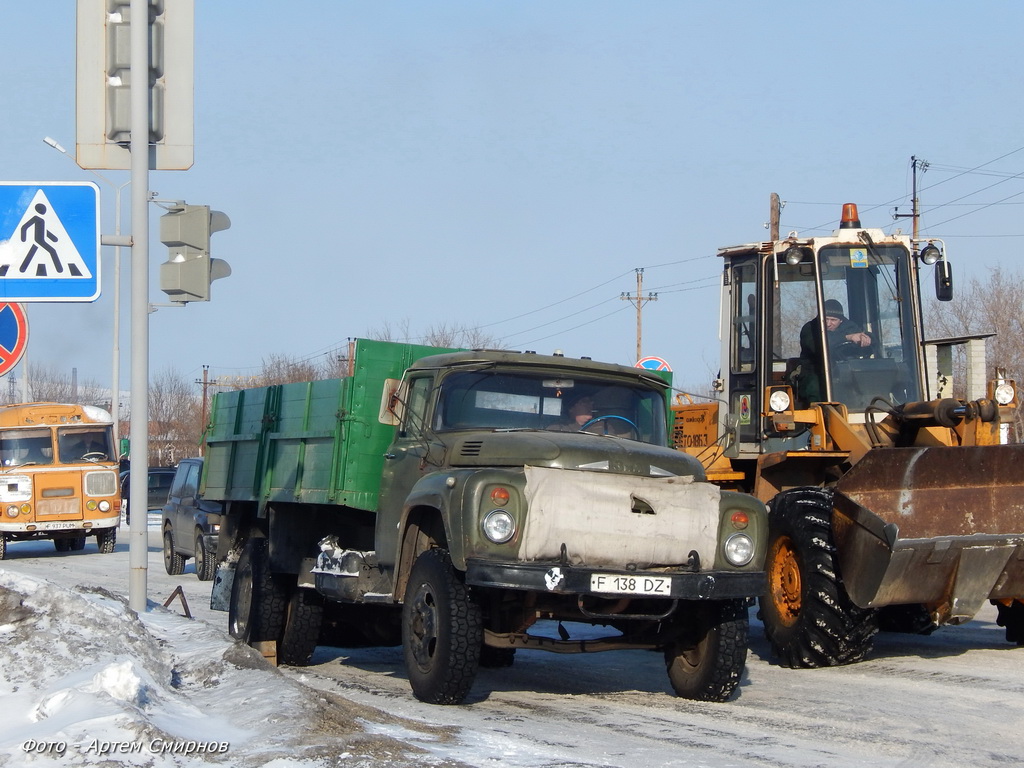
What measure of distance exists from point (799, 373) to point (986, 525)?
251cm

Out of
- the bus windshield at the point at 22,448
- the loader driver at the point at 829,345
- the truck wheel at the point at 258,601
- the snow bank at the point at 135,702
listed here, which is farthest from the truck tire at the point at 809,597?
the bus windshield at the point at 22,448

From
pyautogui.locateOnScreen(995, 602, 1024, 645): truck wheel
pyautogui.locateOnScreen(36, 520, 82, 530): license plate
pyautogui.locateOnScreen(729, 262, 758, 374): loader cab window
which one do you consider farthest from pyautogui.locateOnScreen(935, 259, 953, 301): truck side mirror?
pyautogui.locateOnScreen(36, 520, 82, 530): license plate

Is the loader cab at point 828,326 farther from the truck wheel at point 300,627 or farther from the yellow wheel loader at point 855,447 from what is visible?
the truck wheel at point 300,627

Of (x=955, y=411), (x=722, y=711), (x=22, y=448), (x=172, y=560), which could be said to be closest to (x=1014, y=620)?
(x=955, y=411)

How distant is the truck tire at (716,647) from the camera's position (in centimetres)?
820

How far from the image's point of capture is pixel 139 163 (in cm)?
975

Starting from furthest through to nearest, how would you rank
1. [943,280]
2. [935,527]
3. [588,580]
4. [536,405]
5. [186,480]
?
[186,480] < [943,280] < [935,527] < [536,405] < [588,580]

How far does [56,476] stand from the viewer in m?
25.3

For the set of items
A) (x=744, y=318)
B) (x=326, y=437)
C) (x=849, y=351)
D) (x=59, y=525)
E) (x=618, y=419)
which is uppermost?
(x=744, y=318)

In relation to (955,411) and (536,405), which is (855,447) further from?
(536,405)

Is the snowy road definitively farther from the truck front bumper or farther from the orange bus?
the orange bus

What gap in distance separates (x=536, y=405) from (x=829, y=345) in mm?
3726

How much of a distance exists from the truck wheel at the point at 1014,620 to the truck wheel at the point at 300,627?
18.5ft

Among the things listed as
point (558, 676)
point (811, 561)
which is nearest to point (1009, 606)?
point (811, 561)
